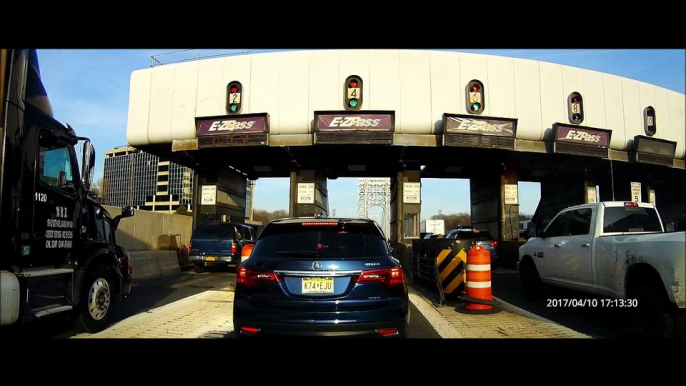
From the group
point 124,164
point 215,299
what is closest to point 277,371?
point 215,299

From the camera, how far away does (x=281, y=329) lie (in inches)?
159

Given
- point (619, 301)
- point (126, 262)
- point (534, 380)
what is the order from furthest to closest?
point (126, 262), point (619, 301), point (534, 380)

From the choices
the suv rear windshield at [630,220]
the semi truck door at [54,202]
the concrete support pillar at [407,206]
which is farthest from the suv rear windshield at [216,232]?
the suv rear windshield at [630,220]

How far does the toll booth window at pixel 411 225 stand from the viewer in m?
20.0

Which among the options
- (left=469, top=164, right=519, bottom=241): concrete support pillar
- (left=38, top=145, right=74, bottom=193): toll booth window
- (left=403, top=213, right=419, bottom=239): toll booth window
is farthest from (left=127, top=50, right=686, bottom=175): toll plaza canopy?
(left=38, top=145, right=74, bottom=193): toll booth window

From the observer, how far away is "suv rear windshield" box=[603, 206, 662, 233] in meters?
6.50

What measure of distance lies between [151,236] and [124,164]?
279 inches

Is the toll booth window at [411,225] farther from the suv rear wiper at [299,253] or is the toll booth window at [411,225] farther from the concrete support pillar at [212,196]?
the suv rear wiper at [299,253]

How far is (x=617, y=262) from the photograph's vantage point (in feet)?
19.3

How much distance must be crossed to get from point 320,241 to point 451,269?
4.65m

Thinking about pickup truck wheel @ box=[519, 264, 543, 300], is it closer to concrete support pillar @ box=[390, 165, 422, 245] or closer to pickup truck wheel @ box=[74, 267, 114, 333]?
pickup truck wheel @ box=[74, 267, 114, 333]

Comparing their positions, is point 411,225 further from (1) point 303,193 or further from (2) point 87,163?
(2) point 87,163

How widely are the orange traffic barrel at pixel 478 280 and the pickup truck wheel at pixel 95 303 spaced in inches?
225
